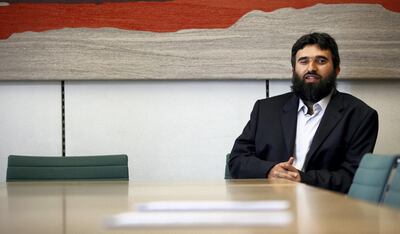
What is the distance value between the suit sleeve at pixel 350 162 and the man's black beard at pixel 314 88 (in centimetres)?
31

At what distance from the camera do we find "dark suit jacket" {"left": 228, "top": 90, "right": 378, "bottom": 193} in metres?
4.44

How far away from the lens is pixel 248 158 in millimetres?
4531

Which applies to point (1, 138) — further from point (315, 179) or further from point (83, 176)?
point (315, 179)

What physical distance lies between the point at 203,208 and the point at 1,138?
342 cm

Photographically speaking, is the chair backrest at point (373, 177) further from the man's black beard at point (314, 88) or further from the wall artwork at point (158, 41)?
the wall artwork at point (158, 41)

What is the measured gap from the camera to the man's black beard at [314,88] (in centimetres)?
475

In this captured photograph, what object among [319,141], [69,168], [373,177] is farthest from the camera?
[319,141]

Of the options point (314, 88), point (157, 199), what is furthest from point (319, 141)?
point (157, 199)

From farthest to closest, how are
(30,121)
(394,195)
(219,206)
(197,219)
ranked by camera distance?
(30,121) < (394,195) < (219,206) < (197,219)

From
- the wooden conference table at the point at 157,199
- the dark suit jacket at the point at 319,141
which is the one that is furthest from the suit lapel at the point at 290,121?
the wooden conference table at the point at 157,199

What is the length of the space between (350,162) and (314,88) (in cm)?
53

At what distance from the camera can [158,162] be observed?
17.1 feet

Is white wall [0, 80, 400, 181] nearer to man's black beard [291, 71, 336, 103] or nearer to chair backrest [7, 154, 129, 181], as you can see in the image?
man's black beard [291, 71, 336, 103]

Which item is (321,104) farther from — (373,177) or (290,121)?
(373,177)
